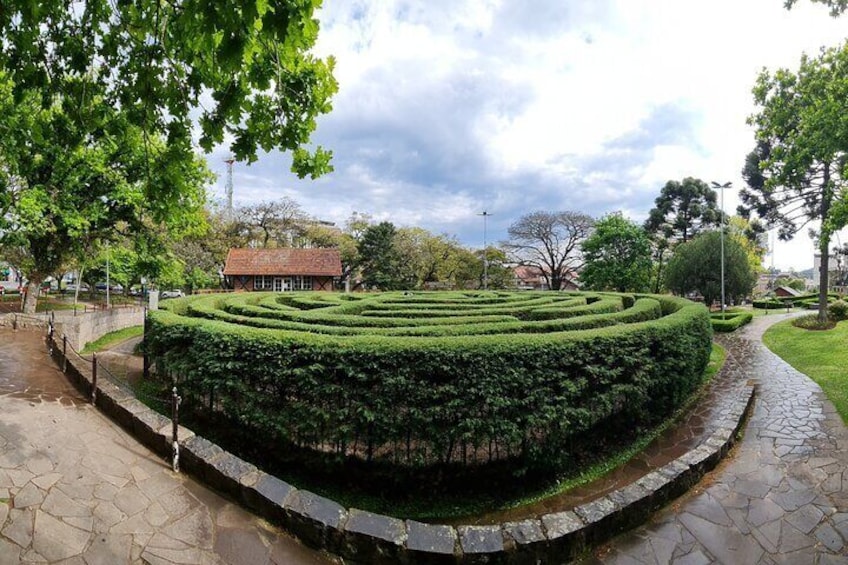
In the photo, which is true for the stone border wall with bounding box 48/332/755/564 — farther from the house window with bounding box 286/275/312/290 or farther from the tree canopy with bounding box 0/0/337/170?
the house window with bounding box 286/275/312/290

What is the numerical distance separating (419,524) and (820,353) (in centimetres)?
1661

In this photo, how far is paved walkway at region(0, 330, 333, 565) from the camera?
3660 mm

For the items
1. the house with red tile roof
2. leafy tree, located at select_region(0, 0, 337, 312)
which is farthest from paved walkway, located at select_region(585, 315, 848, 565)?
the house with red tile roof

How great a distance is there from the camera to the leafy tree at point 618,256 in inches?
1312

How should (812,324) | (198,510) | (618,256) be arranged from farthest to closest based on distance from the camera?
(618,256) < (812,324) < (198,510)

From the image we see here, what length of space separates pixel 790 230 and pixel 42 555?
34194 millimetres

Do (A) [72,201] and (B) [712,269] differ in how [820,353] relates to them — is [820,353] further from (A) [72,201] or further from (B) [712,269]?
(A) [72,201]

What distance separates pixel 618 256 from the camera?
34062 mm

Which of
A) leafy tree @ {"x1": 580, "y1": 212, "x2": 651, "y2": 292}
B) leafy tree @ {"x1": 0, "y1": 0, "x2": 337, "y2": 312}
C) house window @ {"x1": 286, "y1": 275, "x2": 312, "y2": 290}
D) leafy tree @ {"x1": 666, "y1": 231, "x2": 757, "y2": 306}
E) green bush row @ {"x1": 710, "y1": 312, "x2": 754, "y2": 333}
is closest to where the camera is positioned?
leafy tree @ {"x1": 0, "y1": 0, "x2": 337, "y2": 312}

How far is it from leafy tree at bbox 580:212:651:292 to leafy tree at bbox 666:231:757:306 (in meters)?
3.58

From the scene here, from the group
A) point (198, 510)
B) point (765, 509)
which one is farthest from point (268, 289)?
point (765, 509)

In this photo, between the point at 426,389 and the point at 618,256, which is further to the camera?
the point at 618,256

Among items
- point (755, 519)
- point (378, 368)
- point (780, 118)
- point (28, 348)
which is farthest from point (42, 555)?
point (780, 118)

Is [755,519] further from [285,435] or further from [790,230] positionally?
[790,230]
